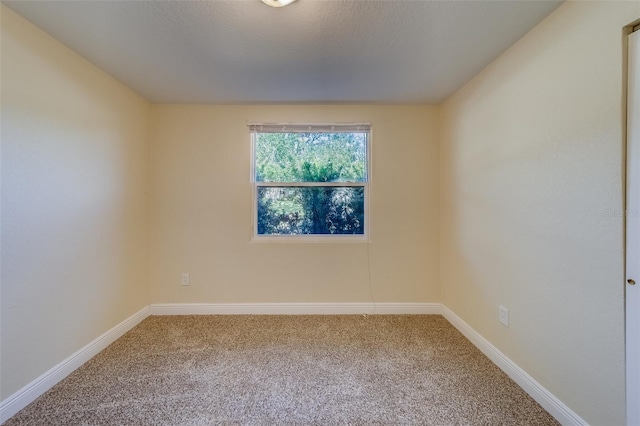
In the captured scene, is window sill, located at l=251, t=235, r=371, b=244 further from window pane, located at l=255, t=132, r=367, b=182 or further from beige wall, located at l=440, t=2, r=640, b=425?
beige wall, located at l=440, t=2, r=640, b=425

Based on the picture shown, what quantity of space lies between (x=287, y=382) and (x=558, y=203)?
6.29 ft

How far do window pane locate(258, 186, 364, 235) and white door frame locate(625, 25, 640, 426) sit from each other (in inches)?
73.7

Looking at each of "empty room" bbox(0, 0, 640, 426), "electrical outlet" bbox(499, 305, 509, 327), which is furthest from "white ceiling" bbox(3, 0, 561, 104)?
"electrical outlet" bbox(499, 305, 509, 327)

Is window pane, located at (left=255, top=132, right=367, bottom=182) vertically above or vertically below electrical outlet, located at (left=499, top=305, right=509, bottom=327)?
above

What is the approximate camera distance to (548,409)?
1.42 m

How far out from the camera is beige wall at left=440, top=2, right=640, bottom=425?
45.0 inches

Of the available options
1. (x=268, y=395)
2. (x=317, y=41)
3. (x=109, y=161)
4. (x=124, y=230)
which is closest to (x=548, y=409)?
(x=268, y=395)

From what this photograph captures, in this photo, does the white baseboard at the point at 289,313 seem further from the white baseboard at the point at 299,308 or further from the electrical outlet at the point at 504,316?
the electrical outlet at the point at 504,316

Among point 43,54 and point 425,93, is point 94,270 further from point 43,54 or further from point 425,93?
point 425,93

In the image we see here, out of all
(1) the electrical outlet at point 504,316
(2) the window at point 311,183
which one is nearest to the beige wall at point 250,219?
(2) the window at point 311,183

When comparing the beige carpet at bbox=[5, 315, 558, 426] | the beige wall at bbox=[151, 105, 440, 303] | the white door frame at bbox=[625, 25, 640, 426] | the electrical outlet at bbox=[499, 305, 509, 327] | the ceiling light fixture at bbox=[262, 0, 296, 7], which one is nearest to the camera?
the white door frame at bbox=[625, 25, 640, 426]

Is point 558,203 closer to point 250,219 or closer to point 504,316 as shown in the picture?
point 504,316

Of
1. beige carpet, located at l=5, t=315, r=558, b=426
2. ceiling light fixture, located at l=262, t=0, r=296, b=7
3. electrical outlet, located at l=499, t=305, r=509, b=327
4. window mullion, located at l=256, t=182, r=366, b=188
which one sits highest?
ceiling light fixture, located at l=262, t=0, r=296, b=7

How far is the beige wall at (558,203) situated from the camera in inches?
45.0
